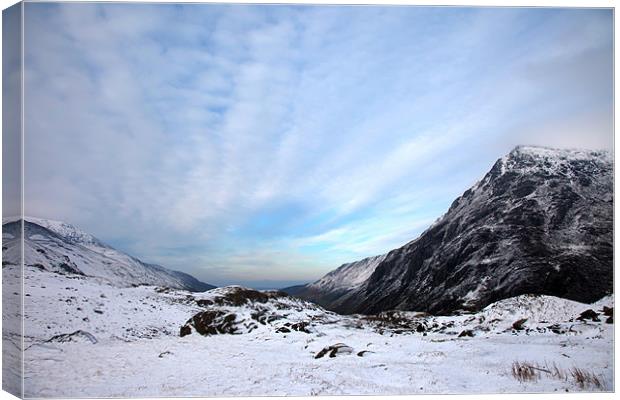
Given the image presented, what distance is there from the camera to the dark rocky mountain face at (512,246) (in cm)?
1348

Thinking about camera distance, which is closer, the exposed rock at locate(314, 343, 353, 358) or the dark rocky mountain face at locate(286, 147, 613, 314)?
the exposed rock at locate(314, 343, 353, 358)

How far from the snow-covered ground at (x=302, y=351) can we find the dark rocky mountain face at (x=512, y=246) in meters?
0.69

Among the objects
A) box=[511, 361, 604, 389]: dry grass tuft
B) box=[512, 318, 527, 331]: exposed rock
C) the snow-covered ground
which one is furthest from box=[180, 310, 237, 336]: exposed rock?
box=[511, 361, 604, 389]: dry grass tuft

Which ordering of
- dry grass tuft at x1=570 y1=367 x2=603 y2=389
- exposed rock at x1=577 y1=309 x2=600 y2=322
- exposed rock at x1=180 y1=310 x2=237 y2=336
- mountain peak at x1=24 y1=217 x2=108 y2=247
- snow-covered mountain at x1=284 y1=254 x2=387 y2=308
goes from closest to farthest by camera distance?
dry grass tuft at x1=570 y1=367 x2=603 y2=389
mountain peak at x1=24 y1=217 x2=108 y2=247
exposed rock at x1=577 y1=309 x2=600 y2=322
snow-covered mountain at x1=284 y1=254 x2=387 y2=308
exposed rock at x1=180 y1=310 x2=237 y2=336

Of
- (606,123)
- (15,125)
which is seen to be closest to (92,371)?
(15,125)

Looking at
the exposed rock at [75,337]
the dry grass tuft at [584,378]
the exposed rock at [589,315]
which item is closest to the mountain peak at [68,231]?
the exposed rock at [75,337]

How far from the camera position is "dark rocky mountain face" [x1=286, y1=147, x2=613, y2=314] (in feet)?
44.2

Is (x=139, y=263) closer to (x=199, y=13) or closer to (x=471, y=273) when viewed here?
(x=199, y=13)

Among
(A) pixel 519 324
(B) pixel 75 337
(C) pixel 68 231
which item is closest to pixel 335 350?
(A) pixel 519 324

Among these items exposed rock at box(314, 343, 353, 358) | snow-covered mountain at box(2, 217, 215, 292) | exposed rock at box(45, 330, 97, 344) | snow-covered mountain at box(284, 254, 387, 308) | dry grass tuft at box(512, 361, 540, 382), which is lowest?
dry grass tuft at box(512, 361, 540, 382)

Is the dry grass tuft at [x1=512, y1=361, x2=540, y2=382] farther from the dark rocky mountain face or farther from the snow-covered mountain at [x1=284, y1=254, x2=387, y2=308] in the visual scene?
the snow-covered mountain at [x1=284, y1=254, x2=387, y2=308]

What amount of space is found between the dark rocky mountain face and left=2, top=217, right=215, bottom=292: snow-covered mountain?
563 centimetres

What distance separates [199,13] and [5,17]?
19.7 feet

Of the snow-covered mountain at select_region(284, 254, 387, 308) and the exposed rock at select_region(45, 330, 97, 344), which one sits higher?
the snow-covered mountain at select_region(284, 254, 387, 308)
